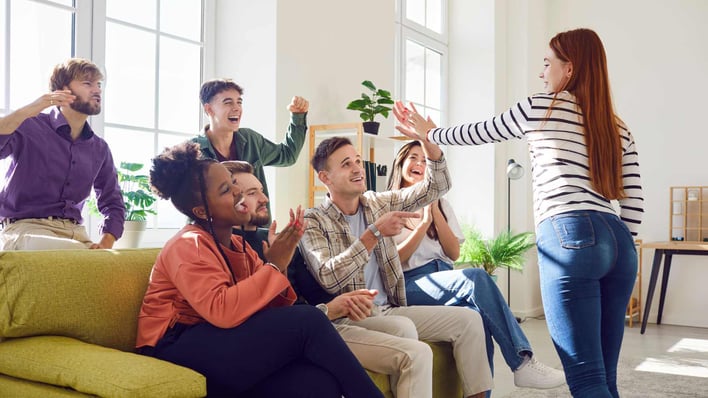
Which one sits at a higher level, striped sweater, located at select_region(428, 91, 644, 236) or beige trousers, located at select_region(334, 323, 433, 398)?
striped sweater, located at select_region(428, 91, 644, 236)

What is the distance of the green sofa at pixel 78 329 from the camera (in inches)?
66.2

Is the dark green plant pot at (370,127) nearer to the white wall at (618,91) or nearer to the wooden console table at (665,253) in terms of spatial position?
the white wall at (618,91)

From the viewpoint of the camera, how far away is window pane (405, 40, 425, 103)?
596cm

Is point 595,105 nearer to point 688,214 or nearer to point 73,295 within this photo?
point 73,295

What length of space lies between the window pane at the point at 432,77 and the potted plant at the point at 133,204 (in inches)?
138

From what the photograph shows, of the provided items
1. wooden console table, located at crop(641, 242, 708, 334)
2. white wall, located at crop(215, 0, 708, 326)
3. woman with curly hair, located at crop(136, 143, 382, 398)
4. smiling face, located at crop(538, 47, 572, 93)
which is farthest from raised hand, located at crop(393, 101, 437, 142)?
wooden console table, located at crop(641, 242, 708, 334)

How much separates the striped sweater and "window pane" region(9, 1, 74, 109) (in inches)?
77.0

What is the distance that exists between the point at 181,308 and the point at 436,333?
1102mm

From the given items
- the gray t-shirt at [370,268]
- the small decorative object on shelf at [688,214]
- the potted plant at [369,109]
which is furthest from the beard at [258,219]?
the small decorative object on shelf at [688,214]

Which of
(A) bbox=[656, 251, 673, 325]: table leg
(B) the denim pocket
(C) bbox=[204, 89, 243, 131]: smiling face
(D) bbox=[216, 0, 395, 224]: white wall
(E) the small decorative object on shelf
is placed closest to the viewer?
(B) the denim pocket

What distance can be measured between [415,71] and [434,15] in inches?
29.2

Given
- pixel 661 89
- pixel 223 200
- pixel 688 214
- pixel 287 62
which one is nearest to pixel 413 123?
pixel 223 200

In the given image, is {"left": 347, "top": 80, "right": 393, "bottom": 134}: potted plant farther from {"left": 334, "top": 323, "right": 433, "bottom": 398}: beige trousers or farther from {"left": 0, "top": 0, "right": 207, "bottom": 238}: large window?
{"left": 334, "top": 323, "right": 433, "bottom": 398}: beige trousers

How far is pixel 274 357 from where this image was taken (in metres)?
1.87
